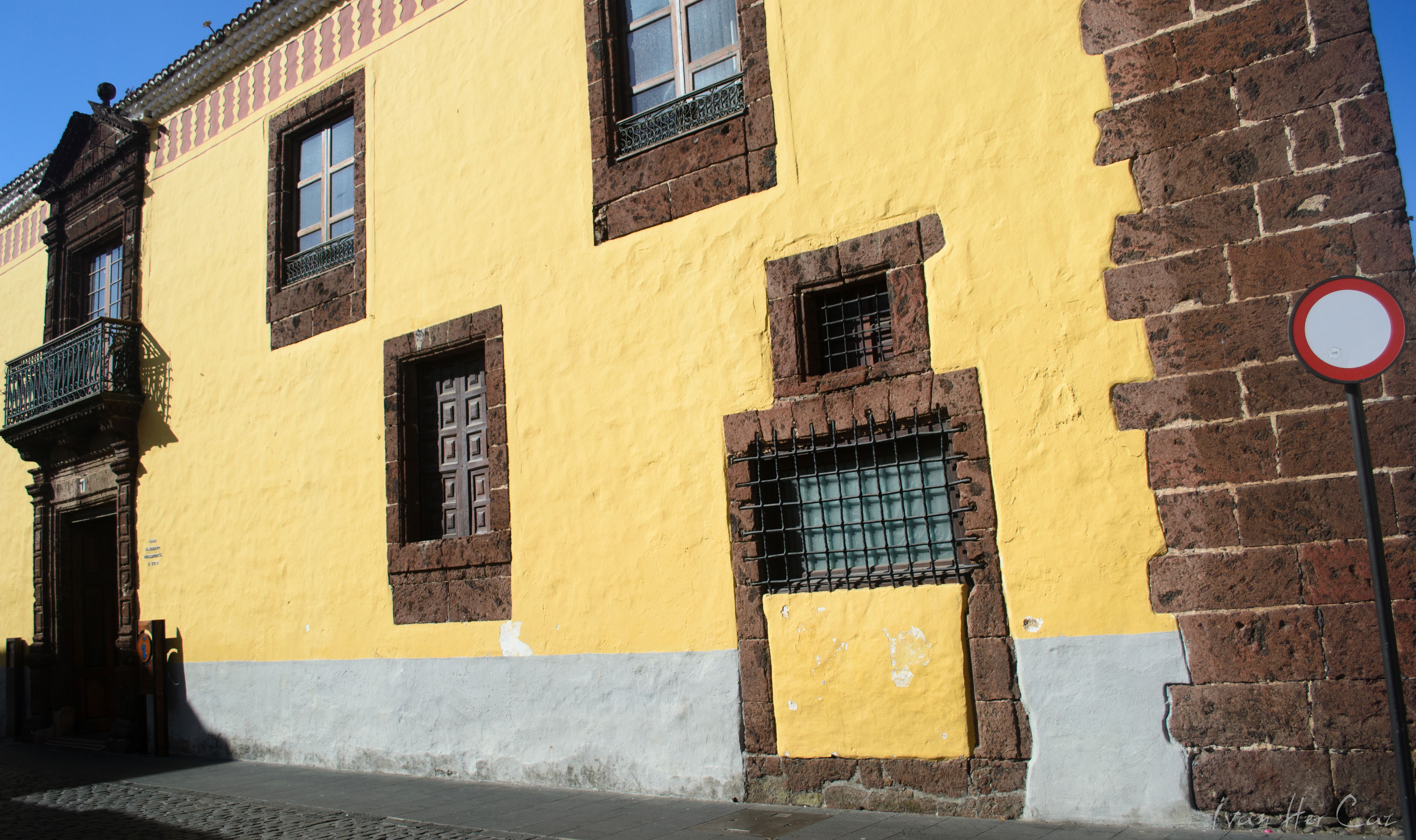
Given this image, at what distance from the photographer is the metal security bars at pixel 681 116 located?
639cm

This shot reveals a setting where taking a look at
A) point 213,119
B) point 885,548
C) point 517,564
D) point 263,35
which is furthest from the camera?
point 213,119

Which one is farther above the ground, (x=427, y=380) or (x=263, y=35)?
(x=263, y=35)

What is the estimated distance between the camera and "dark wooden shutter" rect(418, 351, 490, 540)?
754 cm

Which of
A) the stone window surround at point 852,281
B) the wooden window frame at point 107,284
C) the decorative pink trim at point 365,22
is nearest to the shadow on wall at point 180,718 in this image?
the wooden window frame at point 107,284

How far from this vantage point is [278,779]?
762 cm

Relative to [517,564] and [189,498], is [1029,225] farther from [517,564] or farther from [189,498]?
[189,498]

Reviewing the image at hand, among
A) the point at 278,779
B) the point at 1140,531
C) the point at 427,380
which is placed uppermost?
the point at 427,380

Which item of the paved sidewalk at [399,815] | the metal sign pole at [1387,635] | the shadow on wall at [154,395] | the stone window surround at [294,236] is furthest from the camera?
the shadow on wall at [154,395]

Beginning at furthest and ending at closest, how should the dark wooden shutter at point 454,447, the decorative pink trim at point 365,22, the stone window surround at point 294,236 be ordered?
the decorative pink trim at point 365,22
the stone window surround at point 294,236
the dark wooden shutter at point 454,447

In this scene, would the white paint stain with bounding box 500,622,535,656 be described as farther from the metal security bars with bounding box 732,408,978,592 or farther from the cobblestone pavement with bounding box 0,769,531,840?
the metal security bars with bounding box 732,408,978,592

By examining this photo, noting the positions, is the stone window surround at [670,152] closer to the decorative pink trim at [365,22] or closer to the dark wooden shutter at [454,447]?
the dark wooden shutter at [454,447]

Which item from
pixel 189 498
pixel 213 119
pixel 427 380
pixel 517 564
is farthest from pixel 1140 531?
pixel 213 119

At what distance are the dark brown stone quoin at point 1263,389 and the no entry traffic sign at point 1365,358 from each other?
1042 millimetres

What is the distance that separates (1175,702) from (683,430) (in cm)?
304
